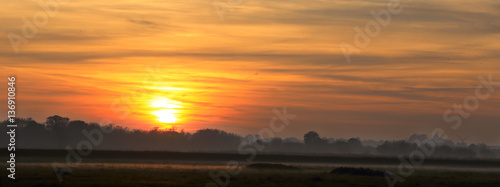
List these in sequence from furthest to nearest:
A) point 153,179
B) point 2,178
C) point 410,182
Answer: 1. point 410,182
2. point 153,179
3. point 2,178

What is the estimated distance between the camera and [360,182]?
5594 centimetres

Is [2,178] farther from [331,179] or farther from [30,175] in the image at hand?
[331,179]

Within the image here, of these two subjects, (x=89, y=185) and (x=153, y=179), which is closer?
(x=89, y=185)

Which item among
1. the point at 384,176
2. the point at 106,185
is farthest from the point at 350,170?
the point at 106,185

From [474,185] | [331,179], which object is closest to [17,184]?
[331,179]

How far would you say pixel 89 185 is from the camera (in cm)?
4616

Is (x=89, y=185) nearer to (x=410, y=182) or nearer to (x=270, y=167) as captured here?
(x=410, y=182)

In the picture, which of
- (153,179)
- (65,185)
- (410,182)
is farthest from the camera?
(410,182)

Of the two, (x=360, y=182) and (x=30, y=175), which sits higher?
(x=30, y=175)

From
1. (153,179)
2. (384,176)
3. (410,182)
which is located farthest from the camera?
(384,176)

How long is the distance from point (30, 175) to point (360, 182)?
27673 millimetres

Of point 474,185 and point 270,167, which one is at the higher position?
point 270,167

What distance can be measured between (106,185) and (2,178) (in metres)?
9.41

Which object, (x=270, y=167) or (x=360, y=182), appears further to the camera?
(x=270, y=167)
